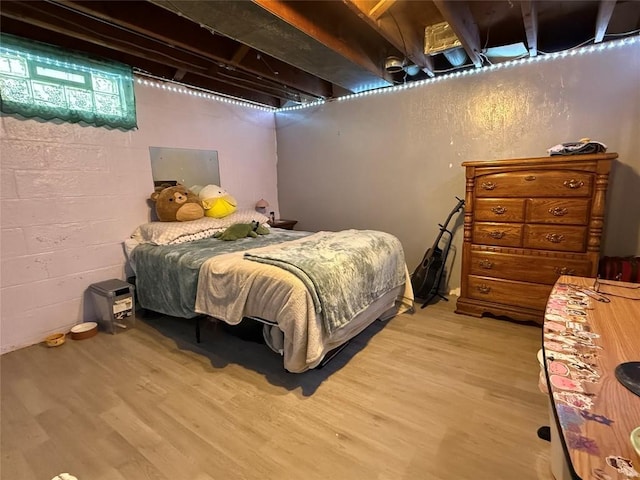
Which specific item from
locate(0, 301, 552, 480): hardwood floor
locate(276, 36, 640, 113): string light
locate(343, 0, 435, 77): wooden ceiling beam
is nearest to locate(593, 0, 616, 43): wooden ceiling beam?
locate(276, 36, 640, 113): string light

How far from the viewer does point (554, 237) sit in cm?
253

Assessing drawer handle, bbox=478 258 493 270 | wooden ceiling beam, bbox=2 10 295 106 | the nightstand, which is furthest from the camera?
the nightstand

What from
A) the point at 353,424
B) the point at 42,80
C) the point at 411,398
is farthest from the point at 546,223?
the point at 42,80

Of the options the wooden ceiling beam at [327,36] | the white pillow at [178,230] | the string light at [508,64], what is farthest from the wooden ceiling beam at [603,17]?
the white pillow at [178,230]

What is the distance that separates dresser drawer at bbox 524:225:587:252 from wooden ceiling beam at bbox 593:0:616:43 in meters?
1.40

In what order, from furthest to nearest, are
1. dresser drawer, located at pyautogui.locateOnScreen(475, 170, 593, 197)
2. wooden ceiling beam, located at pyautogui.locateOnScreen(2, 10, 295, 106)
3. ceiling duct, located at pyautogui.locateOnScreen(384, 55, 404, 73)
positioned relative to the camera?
1. ceiling duct, located at pyautogui.locateOnScreen(384, 55, 404, 73)
2. dresser drawer, located at pyautogui.locateOnScreen(475, 170, 593, 197)
3. wooden ceiling beam, located at pyautogui.locateOnScreen(2, 10, 295, 106)

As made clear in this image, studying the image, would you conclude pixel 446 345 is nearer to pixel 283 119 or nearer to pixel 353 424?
pixel 353 424

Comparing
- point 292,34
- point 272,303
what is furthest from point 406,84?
point 272,303

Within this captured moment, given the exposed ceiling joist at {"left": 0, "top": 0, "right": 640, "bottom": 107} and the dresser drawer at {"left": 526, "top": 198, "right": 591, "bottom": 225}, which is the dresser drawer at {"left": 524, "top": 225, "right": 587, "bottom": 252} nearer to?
the dresser drawer at {"left": 526, "top": 198, "right": 591, "bottom": 225}

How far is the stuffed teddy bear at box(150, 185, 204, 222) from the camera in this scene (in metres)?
3.16

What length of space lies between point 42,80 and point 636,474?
3.75 m

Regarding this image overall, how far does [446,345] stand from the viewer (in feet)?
8.13

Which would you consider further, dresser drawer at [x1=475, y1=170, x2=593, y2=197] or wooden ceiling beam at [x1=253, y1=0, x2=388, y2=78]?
dresser drawer at [x1=475, y1=170, x2=593, y2=197]

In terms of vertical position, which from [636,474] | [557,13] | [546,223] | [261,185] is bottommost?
[636,474]
